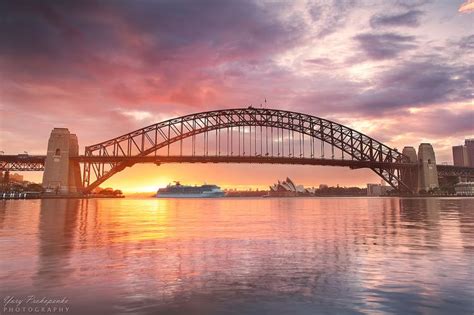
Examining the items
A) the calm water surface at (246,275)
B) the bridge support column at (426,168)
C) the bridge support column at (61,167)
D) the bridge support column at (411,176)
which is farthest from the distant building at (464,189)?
the calm water surface at (246,275)

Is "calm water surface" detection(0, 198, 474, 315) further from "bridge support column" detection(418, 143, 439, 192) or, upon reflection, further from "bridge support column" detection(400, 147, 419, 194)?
"bridge support column" detection(400, 147, 419, 194)

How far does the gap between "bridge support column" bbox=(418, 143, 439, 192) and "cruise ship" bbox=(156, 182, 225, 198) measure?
76.3 metres

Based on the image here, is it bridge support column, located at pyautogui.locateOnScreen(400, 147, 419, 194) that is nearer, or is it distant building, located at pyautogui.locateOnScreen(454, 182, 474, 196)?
bridge support column, located at pyautogui.locateOnScreen(400, 147, 419, 194)

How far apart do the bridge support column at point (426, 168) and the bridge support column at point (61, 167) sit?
83533mm

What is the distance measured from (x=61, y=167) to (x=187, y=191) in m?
69.9

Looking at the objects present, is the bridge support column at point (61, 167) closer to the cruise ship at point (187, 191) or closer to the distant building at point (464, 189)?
the cruise ship at point (187, 191)

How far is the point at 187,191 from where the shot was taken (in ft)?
474

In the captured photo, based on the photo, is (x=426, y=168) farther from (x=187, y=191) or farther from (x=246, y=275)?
(x=246, y=275)

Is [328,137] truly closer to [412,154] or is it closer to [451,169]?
[412,154]

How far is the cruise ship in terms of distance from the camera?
144m

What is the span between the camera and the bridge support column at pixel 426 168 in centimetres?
9631

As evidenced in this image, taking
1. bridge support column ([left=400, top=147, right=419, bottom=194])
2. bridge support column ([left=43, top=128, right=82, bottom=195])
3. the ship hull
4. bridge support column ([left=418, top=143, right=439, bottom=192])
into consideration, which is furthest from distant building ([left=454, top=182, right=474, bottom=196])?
bridge support column ([left=43, top=128, right=82, bottom=195])

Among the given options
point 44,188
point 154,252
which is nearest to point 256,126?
point 44,188

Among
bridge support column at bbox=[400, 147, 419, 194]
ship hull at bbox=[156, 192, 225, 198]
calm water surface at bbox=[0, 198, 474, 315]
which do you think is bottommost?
calm water surface at bbox=[0, 198, 474, 315]
